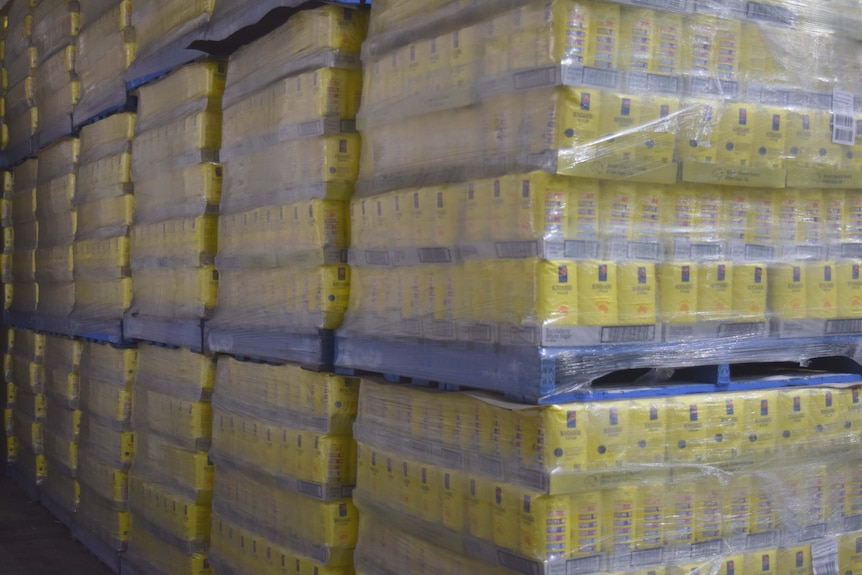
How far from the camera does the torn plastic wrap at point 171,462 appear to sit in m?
5.88

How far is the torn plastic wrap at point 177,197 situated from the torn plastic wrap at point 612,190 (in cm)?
199

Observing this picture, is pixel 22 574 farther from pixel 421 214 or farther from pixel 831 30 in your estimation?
pixel 831 30

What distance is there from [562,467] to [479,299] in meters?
0.66

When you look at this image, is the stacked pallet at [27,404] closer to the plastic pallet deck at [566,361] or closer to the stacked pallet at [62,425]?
the stacked pallet at [62,425]

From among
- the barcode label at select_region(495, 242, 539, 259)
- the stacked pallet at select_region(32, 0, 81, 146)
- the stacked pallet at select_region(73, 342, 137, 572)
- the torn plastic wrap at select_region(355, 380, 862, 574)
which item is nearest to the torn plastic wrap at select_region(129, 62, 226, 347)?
the stacked pallet at select_region(73, 342, 137, 572)

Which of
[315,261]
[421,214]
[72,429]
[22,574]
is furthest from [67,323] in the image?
[421,214]

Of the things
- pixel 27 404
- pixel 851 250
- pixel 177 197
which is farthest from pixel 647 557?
pixel 27 404

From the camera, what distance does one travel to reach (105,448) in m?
7.31

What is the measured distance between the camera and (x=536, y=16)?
10.9 ft

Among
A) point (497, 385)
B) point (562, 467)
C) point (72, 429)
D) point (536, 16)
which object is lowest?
point (72, 429)

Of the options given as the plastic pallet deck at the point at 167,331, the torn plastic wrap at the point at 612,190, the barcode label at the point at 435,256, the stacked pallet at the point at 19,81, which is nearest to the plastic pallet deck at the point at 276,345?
the plastic pallet deck at the point at 167,331

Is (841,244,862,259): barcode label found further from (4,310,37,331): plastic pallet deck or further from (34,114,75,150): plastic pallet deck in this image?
(4,310,37,331): plastic pallet deck

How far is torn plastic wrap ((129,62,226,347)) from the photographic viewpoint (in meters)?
5.77

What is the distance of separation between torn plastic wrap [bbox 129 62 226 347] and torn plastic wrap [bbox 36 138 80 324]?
155 cm
